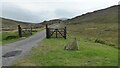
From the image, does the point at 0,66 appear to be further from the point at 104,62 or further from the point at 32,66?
the point at 104,62

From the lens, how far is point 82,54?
21516 millimetres

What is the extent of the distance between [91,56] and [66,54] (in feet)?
7.12

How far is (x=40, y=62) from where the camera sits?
18.1 metres

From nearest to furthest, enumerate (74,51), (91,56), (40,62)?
1. (40,62)
2. (91,56)
3. (74,51)

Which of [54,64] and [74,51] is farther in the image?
[74,51]

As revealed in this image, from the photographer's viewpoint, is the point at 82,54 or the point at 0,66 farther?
the point at 82,54

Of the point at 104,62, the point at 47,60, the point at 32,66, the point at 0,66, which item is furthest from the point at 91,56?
the point at 0,66

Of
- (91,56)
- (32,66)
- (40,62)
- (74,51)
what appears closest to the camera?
(32,66)

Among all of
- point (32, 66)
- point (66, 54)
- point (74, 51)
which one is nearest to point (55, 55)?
point (66, 54)

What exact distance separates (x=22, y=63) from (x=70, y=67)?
132 inches

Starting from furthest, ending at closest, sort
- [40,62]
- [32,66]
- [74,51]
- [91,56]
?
[74,51] → [91,56] → [40,62] → [32,66]

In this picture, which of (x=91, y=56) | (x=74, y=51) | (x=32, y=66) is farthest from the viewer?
(x=74, y=51)

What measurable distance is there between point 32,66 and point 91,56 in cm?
576

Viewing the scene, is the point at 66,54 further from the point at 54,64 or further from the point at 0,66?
the point at 0,66
